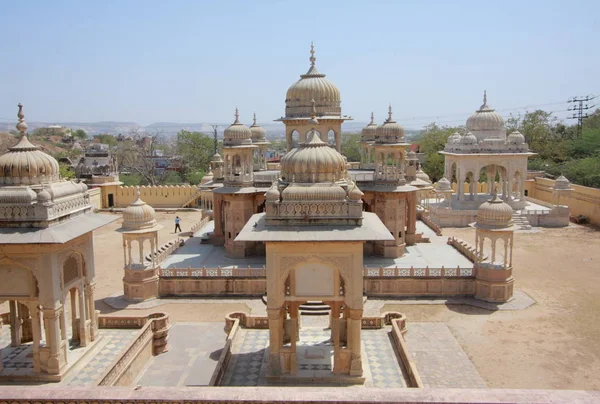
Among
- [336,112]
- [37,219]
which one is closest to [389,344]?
[37,219]

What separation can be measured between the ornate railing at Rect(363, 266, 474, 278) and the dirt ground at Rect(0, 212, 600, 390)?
140 centimetres

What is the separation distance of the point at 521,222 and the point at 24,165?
29.3m

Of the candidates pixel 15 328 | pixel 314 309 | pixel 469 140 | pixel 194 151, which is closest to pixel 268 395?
pixel 15 328

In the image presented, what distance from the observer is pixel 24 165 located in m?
12.2

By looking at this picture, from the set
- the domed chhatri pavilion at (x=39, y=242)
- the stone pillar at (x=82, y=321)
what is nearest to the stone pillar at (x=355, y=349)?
the domed chhatri pavilion at (x=39, y=242)

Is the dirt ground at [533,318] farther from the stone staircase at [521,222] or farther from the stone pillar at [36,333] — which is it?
the stone pillar at [36,333]

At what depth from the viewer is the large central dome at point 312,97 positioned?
83.6 ft

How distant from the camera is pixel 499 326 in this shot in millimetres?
16922

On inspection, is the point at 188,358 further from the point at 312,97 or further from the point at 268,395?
the point at 312,97

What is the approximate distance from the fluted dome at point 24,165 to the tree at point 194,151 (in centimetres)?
4326

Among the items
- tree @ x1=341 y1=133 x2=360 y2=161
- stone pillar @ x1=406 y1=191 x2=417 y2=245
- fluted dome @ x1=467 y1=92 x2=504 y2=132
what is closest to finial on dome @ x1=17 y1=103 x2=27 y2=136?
stone pillar @ x1=406 y1=191 x2=417 y2=245

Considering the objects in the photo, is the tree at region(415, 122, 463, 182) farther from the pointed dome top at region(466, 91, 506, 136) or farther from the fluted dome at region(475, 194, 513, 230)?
the fluted dome at region(475, 194, 513, 230)

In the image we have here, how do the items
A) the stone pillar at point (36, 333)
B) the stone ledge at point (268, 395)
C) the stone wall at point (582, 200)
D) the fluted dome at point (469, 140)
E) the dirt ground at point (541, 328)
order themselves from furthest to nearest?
1. the fluted dome at point (469, 140)
2. the stone wall at point (582, 200)
3. the dirt ground at point (541, 328)
4. the stone pillar at point (36, 333)
5. the stone ledge at point (268, 395)

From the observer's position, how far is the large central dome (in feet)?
83.6
